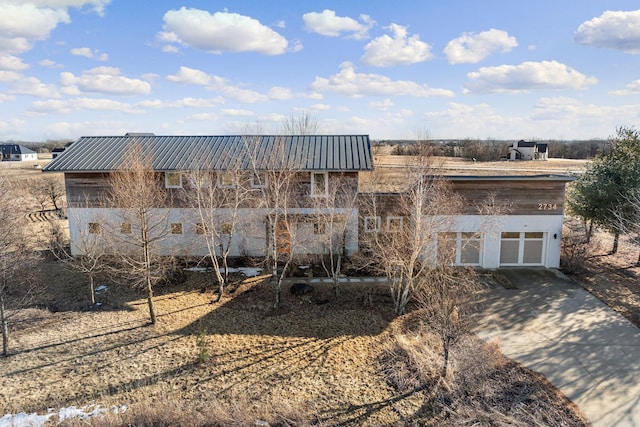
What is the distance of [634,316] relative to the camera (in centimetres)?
1428

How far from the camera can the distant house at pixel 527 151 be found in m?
71.6

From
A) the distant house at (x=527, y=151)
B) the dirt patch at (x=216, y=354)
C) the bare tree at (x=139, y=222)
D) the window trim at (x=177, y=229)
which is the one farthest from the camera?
the distant house at (x=527, y=151)

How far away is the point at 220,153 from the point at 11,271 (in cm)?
1005

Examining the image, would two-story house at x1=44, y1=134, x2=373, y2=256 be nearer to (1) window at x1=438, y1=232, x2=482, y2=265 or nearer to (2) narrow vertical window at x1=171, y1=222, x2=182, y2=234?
(2) narrow vertical window at x1=171, y1=222, x2=182, y2=234

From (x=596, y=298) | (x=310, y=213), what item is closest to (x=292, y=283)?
(x=310, y=213)

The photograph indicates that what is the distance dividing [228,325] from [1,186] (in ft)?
39.7

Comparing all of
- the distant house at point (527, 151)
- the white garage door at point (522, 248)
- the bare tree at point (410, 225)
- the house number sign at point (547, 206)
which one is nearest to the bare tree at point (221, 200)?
the bare tree at point (410, 225)

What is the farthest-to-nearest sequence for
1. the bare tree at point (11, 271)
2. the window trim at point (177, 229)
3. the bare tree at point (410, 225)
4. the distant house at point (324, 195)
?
the window trim at point (177, 229) < the distant house at point (324, 195) < the bare tree at point (410, 225) < the bare tree at point (11, 271)

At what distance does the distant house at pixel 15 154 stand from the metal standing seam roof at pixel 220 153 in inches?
3243

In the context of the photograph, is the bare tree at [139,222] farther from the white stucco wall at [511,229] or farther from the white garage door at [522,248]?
the white garage door at [522,248]

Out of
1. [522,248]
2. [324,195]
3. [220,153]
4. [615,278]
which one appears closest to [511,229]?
[522,248]

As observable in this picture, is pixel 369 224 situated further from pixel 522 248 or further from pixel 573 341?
pixel 573 341

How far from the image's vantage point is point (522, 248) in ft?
63.7

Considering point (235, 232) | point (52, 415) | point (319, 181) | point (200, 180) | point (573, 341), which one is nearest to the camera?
point (52, 415)
